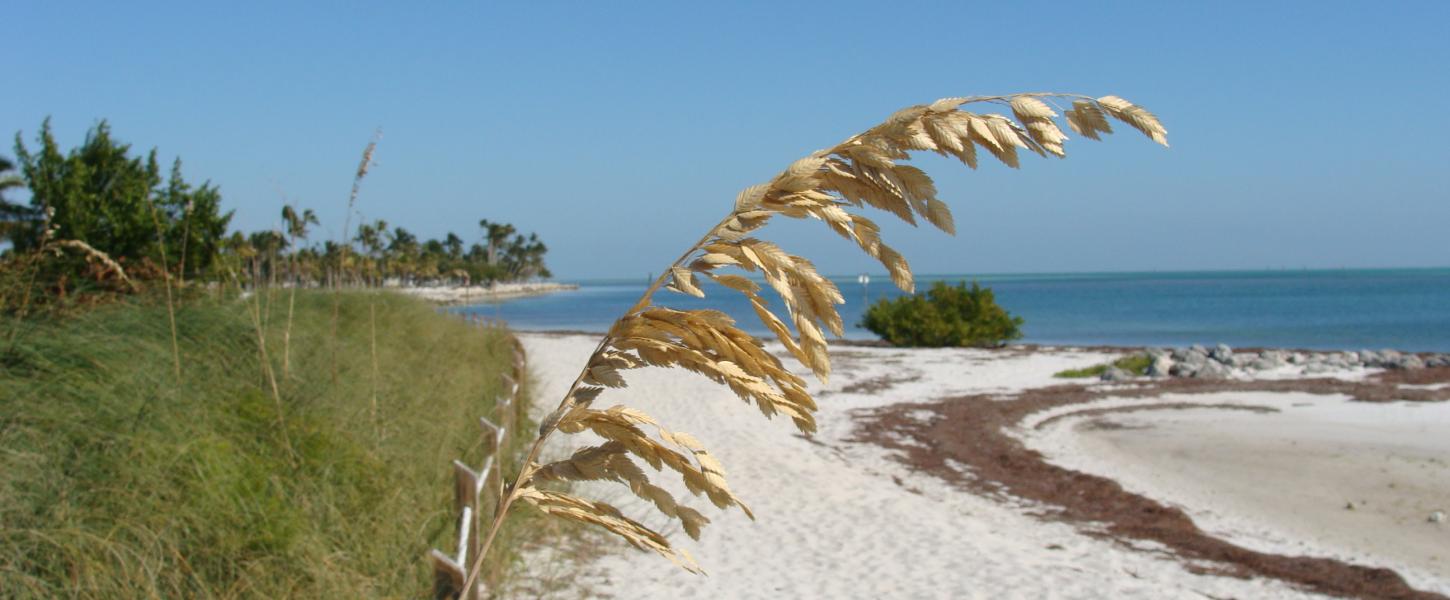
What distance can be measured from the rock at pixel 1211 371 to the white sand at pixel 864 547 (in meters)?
11.6

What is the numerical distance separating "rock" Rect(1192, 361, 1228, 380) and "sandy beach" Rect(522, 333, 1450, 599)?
835 mm

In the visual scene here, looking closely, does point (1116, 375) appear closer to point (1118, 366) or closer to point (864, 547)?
point (1118, 366)

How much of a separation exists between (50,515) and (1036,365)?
24272 mm

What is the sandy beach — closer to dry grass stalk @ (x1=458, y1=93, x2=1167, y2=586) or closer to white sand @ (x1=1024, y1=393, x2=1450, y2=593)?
white sand @ (x1=1024, y1=393, x2=1450, y2=593)

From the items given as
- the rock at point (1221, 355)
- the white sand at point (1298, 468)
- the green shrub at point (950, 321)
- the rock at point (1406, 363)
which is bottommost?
the white sand at point (1298, 468)

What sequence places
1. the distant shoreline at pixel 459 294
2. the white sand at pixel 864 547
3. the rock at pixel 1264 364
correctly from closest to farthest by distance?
1. the white sand at pixel 864 547
2. the distant shoreline at pixel 459 294
3. the rock at pixel 1264 364

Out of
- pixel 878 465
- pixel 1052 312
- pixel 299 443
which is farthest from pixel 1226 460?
pixel 1052 312

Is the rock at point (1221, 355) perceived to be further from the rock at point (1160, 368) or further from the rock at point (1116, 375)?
the rock at point (1116, 375)

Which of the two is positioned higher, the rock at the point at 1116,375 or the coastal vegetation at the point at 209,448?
the coastal vegetation at the point at 209,448

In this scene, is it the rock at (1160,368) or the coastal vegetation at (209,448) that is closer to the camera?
the coastal vegetation at (209,448)

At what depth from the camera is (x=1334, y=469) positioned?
13172 mm

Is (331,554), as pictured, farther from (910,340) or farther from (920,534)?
(910,340)

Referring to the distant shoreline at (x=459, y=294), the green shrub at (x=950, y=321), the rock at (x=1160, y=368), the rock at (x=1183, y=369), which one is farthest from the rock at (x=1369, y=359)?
the distant shoreline at (x=459, y=294)

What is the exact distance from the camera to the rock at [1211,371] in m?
22.4
